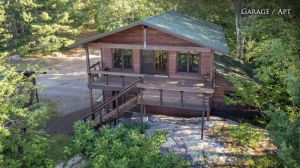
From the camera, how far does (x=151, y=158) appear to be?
13.5 m

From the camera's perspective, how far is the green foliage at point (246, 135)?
51.0ft

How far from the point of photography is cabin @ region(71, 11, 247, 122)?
1742cm

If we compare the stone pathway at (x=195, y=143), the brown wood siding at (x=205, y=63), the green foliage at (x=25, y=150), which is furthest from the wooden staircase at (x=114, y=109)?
the brown wood siding at (x=205, y=63)

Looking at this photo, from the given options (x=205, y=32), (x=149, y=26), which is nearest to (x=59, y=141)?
(x=149, y=26)

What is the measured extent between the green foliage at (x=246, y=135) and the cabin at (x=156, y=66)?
1.99 metres

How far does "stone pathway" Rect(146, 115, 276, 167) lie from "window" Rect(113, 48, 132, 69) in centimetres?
405

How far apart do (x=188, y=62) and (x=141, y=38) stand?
10.6 feet

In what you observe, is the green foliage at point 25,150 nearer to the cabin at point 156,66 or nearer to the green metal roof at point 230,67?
the cabin at point 156,66

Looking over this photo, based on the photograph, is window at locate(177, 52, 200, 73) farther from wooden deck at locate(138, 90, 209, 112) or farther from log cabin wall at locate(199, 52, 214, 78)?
wooden deck at locate(138, 90, 209, 112)

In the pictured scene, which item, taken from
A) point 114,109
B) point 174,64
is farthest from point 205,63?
point 114,109

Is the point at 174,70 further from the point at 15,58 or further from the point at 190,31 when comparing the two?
the point at 15,58

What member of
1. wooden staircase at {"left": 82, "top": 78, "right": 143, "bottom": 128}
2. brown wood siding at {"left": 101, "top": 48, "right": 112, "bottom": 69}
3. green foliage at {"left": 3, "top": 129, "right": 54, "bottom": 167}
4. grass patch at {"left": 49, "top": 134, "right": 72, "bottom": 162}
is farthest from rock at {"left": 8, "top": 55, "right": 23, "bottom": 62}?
green foliage at {"left": 3, "top": 129, "right": 54, "bottom": 167}

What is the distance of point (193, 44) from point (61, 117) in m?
10.1

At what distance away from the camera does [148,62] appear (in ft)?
65.0
